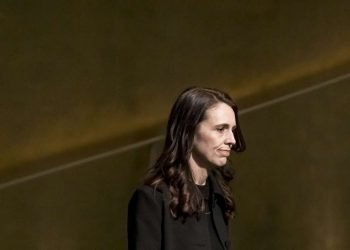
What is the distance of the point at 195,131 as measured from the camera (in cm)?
174

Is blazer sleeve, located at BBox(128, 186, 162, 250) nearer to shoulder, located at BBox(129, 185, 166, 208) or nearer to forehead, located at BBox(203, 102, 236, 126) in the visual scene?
shoulder, located at BBox(129, 185, 166, 208)

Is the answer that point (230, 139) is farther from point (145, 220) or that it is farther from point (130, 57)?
point (130, 57)

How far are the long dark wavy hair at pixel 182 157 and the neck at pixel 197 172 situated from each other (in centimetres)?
1

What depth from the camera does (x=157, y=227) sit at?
1.68 meters

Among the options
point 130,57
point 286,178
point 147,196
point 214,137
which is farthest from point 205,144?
point 286,178

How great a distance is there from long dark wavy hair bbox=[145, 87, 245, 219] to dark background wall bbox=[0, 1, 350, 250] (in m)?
1.06

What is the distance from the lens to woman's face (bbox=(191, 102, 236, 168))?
68.1 inches

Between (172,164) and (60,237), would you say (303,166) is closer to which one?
(60,237)

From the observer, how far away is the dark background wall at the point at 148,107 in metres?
2.69

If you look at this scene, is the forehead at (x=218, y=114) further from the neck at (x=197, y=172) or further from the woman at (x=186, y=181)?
the neck at (x=197, y=172)

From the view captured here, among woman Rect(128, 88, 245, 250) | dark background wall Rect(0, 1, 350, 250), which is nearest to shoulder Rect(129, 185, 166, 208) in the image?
woman Rect(128, 88, 245, 250)

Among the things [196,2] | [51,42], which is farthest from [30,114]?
[196,2]

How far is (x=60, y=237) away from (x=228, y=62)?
96 cm

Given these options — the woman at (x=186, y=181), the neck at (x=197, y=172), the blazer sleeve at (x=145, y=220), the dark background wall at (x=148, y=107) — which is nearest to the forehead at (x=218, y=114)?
the woman at (x=186, y=181)
